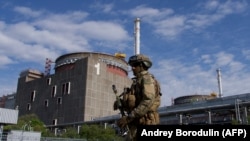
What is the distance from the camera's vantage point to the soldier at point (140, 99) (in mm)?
4805

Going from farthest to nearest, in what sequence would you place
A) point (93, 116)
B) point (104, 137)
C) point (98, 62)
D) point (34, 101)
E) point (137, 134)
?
point (34, 101) → point (98, 62) → point (93, 116) → point (104, 137) → point (137, 134)

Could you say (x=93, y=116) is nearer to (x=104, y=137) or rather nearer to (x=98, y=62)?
(x=98, y=62)

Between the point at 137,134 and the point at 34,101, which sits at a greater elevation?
the point at 34,101

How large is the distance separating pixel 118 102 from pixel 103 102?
227 feet

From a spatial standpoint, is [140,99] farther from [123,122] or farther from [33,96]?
[33,96]

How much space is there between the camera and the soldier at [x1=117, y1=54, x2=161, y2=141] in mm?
4805

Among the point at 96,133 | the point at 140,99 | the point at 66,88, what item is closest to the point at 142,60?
the point at 140,99

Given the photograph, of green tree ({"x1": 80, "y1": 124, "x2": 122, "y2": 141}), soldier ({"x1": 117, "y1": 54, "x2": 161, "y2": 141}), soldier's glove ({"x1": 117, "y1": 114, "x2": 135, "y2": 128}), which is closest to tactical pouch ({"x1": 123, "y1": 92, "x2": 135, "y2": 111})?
soldier ({"x1": 117, "y1": 54, "x2": 161, "y2": 141})

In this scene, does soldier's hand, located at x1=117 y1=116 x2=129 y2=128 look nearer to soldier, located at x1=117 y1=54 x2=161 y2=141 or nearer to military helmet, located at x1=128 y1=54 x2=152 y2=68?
soldier, located at x1=117 y1=54 x2=161 y2=141

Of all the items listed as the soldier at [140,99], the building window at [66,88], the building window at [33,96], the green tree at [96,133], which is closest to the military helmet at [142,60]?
the soldier at [140,99]

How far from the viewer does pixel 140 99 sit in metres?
5.04

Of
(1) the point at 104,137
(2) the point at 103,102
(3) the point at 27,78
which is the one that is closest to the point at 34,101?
(3) the point at 27,78

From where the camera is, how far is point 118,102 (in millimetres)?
5266

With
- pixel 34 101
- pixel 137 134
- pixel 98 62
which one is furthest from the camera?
pixel 34 101
